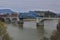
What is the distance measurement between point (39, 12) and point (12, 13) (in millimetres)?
1552

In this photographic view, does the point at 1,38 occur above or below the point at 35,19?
above

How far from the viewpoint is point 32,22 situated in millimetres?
12992

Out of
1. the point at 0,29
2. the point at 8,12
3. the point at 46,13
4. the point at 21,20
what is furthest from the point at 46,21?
the point at 0,29

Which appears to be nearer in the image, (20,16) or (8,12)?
(20,16)

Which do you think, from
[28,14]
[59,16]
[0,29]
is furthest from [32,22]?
[0,29]

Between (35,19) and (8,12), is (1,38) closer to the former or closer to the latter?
(35,19)

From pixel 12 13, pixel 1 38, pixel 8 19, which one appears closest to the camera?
pixel 1 38

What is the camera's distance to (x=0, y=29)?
12.6 ft

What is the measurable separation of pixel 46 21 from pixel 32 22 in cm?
80

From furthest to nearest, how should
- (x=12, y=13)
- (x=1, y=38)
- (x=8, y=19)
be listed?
(x=12, y=13) → (x=8, y=19) → (x=1, y=38)

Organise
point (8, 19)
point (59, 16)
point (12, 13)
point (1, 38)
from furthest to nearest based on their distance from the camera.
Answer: point (12, 13)
point (8, 19)
point (59, 16)
point (1, 38)

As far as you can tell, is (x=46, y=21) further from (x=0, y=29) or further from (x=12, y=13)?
(x=0, y=29)

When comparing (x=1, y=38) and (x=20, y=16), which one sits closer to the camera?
(x=1, y=38)

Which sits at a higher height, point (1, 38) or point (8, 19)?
point (1, 38)
